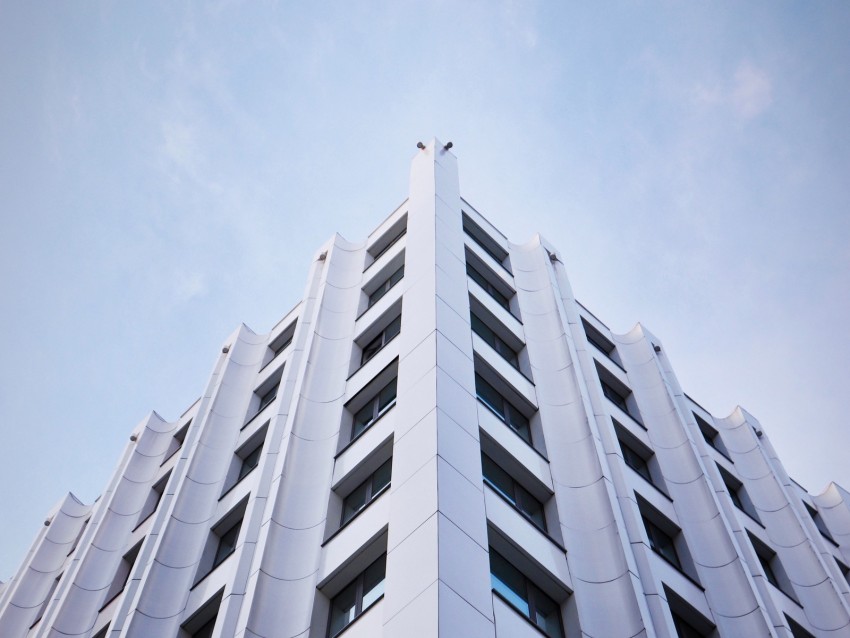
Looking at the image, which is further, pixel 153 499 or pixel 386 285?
pixel 153 499

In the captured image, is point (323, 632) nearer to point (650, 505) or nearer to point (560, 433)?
point (560, 433)

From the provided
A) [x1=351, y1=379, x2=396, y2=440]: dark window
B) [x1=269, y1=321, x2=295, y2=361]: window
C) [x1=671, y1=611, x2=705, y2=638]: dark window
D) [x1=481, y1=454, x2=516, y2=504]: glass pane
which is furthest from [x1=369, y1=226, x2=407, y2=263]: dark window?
[x1=671, y1=611, x2=705, y2=638]: dark window

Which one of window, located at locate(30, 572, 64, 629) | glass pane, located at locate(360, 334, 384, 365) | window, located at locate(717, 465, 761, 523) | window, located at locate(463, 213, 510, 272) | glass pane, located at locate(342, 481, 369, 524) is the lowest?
glass pane, located at locate(342, 481, 369, 524)

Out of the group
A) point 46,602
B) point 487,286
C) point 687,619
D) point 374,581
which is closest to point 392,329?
point 487,286

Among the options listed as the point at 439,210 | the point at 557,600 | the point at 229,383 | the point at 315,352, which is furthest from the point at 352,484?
the point at 229,383

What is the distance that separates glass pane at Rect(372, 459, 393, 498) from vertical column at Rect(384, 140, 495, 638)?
1763 millimetres

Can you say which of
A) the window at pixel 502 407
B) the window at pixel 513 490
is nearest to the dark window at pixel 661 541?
the window at pixel 502 407

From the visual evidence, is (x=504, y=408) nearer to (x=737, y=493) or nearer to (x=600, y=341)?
(x=600, y=341)

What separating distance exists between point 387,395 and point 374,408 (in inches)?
23.9

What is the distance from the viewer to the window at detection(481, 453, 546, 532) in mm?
24656

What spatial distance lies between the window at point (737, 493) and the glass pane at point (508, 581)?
68.0 feet

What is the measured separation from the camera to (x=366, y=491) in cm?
2475

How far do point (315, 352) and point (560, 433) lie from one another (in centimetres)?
1002

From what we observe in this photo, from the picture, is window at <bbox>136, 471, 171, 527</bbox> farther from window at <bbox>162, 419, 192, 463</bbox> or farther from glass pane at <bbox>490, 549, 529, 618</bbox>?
glass pane at <bbox>490, 549, 529, 618</bbox>
